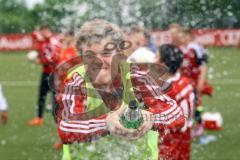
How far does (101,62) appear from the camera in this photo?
3221 mm

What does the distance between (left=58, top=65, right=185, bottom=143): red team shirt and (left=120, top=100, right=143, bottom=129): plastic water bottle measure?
9cm

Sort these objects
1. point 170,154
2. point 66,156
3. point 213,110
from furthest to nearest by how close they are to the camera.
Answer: point 213,110
point 170,154
point 66,156

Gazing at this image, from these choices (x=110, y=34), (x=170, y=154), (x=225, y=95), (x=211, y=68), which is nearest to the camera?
(x=110, y=34)

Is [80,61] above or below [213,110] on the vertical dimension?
above

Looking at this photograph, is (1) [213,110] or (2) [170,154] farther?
(1) [213,110]

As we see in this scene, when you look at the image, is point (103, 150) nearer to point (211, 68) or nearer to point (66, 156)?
point (66, 156)

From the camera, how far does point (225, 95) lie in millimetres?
15570

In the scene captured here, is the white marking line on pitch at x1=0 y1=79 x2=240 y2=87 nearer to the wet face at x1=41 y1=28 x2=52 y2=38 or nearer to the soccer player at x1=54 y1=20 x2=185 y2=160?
the wet face at x1=41 y1=28 x2=52 y2=38

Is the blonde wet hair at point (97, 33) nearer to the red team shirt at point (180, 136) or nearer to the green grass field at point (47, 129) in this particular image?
the green grass field at point (47, 129)

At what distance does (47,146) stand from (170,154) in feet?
15.4

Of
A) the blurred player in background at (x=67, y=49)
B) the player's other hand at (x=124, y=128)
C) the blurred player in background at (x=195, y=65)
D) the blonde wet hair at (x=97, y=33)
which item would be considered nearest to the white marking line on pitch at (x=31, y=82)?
the blurred player in background at (x=67, y=49)

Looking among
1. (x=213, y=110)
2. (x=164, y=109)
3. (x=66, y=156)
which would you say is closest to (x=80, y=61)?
(x=164, y=109)

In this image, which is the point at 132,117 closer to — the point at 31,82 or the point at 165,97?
the point at 165,97

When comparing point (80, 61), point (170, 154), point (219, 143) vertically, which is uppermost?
point (80, 61)
